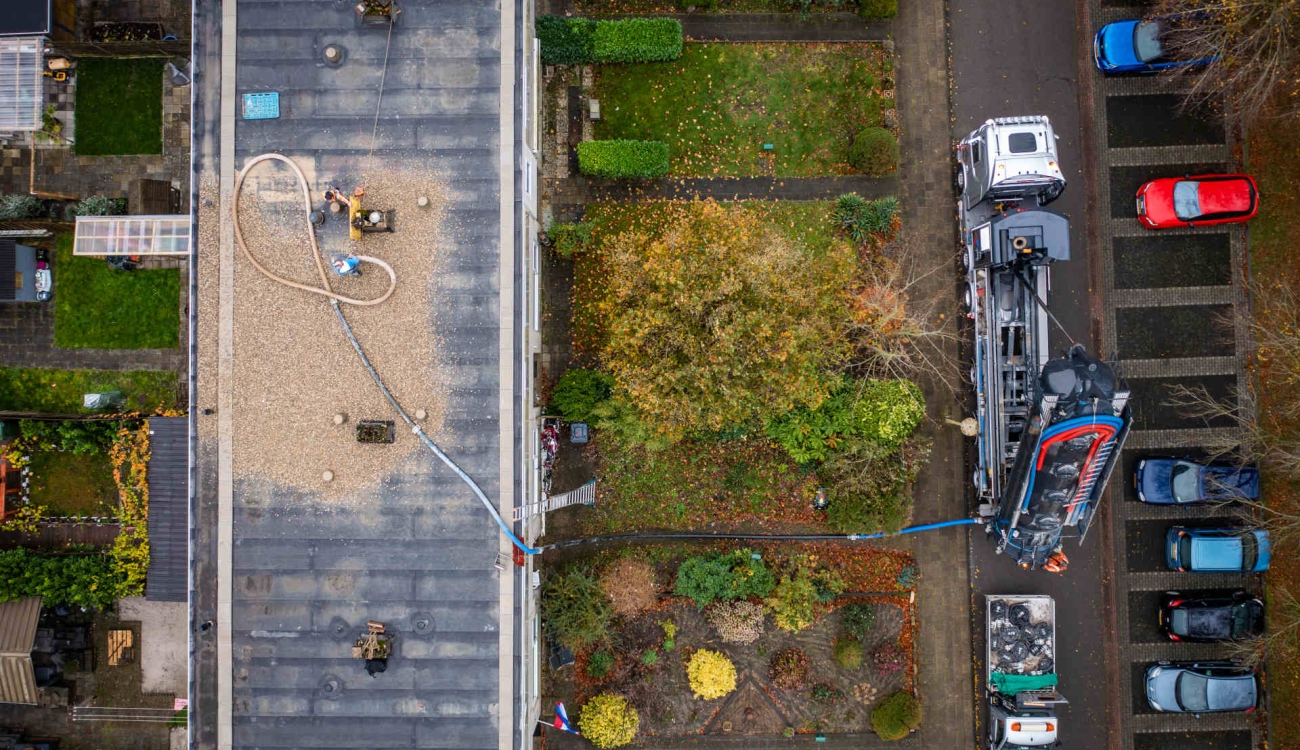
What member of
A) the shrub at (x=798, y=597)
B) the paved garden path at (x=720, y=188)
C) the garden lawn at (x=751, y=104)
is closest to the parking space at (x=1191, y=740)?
the shrub at (x=798, y=597)

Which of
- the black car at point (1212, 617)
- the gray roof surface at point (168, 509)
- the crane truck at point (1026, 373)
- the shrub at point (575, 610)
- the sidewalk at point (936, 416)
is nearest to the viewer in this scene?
the crane truck at point (1026, 373)

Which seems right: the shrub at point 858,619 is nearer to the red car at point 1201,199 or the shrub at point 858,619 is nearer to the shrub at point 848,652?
the shrub at point 848,652

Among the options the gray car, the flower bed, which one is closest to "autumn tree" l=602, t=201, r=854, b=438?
the flower bed

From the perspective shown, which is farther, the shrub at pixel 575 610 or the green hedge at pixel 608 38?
the green hedge at pixel 608 38

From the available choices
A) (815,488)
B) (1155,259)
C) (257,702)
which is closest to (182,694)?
(257,702)

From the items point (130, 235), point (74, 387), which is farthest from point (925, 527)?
point (74, 387)

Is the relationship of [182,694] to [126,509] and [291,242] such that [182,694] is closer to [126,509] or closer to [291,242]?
[126,509]

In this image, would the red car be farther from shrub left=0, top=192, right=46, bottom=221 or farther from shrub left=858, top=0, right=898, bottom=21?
shrub left=0, top=192, right=46, bottom=221
